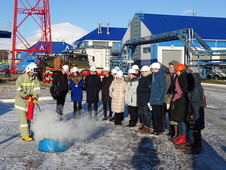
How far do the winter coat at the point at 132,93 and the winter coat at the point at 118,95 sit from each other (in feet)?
1.07

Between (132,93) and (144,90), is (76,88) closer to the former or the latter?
(132,93)

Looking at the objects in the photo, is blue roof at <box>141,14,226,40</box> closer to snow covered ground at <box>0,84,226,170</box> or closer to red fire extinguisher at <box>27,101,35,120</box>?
snow covered ground at <box>0,84,226,170</box>

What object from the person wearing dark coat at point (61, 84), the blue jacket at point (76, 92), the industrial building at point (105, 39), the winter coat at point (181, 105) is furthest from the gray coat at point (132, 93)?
the industrial building at point (105, 39)

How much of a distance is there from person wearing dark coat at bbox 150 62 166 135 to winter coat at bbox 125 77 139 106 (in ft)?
3.41

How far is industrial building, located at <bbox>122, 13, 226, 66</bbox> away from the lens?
4650cm

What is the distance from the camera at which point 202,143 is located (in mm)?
7574

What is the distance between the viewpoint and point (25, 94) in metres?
7.71

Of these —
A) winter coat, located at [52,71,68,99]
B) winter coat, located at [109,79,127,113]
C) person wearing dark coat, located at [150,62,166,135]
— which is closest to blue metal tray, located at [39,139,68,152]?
person wearing dark coat, located at [150,62,166,135]

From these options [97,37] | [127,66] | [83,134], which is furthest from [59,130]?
[97,37]

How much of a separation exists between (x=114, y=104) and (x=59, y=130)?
9.76ft

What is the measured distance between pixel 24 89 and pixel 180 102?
380cm

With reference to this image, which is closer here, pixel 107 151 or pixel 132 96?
pixel 107 151

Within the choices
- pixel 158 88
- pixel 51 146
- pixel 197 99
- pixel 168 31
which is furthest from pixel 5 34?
pixel 197 99

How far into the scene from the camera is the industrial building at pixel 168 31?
4650cm
